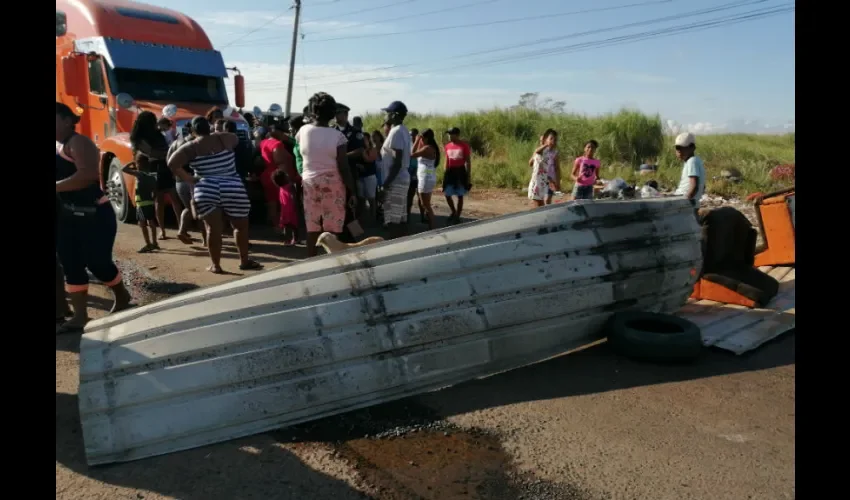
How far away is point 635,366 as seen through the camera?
459 centimetres

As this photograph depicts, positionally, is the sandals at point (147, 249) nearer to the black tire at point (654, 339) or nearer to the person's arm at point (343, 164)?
the person's arm at point (343, 164)

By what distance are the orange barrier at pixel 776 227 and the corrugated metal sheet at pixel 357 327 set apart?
2.46 metres

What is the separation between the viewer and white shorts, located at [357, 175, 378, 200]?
9430 mm

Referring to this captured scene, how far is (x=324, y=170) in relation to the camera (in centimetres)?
627

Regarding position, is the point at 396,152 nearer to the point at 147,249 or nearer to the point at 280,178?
the point at 280,178

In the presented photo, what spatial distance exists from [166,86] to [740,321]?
395 inches

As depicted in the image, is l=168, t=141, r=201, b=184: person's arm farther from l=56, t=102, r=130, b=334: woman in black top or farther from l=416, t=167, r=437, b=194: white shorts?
l=416, t=167, r=437, b=194: white shorts

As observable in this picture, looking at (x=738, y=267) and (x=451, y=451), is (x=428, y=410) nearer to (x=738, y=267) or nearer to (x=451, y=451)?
(x=451, y=451)

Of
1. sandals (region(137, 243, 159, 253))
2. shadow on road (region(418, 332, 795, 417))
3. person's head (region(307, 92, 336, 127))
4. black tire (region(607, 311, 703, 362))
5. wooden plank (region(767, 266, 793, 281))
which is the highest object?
person's head (region(307, 92, 336, 127))

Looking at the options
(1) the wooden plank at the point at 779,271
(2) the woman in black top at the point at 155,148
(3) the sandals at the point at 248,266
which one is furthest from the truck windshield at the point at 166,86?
(1) the wooden plank at the point at 779,271

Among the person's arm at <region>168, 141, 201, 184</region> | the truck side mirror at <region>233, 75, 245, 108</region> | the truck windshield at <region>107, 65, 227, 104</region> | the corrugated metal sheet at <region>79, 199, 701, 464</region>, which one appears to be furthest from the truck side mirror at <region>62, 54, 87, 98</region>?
the corrugated metal sheet at <region>79, 199, 701, 464</region>

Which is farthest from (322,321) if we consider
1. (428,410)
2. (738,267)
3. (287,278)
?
(738,267)

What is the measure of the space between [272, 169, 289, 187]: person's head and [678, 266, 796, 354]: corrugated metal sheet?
17.3 ft

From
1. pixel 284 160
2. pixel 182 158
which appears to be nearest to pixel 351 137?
pixel 284 160
